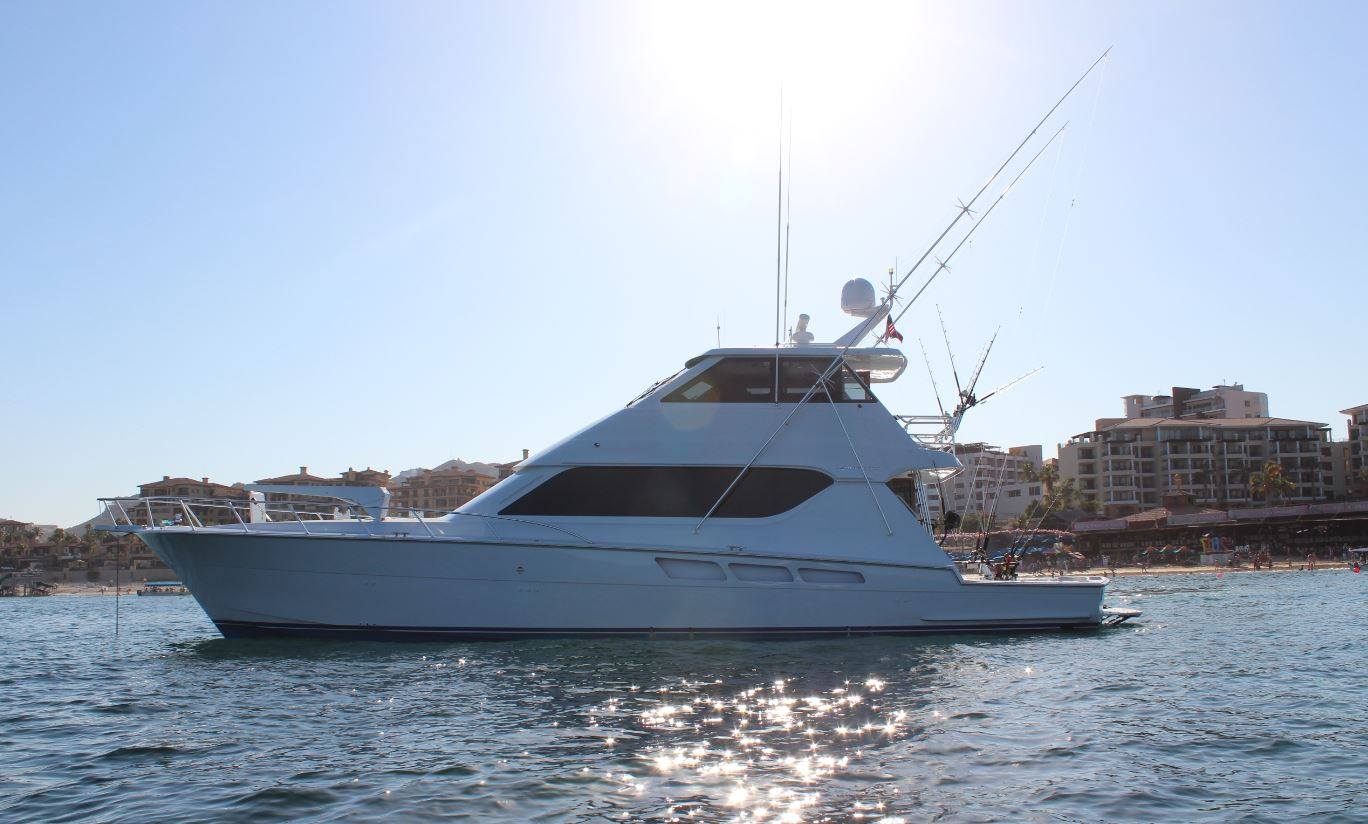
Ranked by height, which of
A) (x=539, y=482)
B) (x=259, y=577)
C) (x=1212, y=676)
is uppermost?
(x=539, y=482)

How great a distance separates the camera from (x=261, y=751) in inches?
272

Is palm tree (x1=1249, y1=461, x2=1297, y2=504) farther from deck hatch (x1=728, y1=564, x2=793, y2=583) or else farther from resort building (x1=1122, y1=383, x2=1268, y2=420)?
deck hatch (x1=728, y1=564, x2=793, y2=583)

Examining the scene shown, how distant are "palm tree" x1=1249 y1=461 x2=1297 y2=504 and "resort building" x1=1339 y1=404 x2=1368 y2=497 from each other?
31.8 feet

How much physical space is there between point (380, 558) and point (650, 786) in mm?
7256

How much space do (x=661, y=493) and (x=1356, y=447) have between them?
95.2 meters

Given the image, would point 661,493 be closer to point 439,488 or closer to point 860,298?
point 860,298

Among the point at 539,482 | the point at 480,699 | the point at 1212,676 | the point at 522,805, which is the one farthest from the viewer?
the point at 539,482

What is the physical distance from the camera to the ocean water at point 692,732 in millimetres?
5590

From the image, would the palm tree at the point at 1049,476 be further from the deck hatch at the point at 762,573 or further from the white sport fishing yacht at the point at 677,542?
the deck hatch at the point at 762,573

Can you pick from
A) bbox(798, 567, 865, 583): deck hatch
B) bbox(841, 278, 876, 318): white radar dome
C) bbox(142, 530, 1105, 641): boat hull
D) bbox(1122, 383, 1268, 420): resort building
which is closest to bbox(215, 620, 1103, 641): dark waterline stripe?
bbox(142, 530, 1105, 641): boat hull

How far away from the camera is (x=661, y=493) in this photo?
13023mm

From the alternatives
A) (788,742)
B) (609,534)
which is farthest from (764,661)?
(788,742)

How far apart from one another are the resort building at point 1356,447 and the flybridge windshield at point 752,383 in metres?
89.0

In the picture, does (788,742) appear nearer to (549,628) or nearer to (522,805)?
(522,805)
